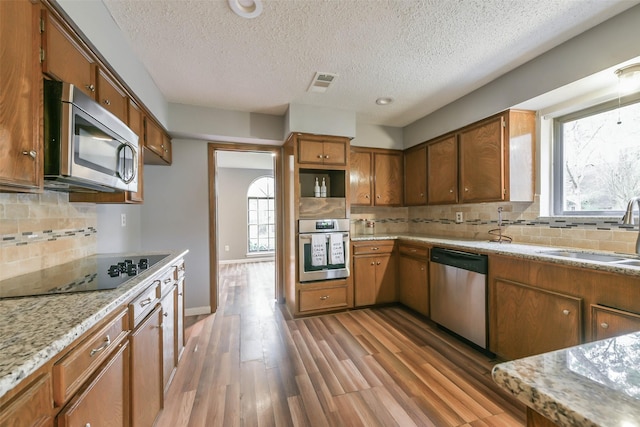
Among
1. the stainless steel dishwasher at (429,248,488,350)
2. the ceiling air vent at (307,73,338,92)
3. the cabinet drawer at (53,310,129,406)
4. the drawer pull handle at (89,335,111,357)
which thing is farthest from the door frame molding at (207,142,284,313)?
the drawer pull handle at (89,335,111,357)

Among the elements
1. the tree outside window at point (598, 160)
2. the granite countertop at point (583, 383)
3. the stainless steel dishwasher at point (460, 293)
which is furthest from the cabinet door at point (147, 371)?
the tree outside window at point (598, 160)

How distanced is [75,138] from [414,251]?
9.68ft

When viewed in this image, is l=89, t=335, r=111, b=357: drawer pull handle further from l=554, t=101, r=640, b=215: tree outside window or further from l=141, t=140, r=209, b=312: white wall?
l=554, t=101, r=640, b=215: tree outside window

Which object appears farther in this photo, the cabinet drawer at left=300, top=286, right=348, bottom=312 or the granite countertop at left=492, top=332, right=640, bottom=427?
the cabinet drawer at left=300, top=286, right=348, bottom=312

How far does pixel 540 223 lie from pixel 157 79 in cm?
376

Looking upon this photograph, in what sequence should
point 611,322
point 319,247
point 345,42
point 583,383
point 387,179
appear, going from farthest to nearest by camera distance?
1. point 387,179
2. point 319,247
3. point 345,42
4. point 611,322
5. point 583,383

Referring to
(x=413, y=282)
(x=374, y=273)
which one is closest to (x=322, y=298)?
(x=374, y=273)

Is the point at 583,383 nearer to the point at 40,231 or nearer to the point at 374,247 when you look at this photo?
the point at 40,231

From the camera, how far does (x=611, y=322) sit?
140 centimetres

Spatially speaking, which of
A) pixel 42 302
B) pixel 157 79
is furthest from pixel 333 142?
pixel 42 302

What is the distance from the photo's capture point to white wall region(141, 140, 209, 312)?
2969mm

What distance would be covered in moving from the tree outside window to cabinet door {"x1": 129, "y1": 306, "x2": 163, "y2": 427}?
10.7ft

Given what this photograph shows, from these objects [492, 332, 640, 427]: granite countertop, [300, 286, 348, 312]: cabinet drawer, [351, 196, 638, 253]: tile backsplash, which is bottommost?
[300, 286, 348, 312]: cabinet drawer

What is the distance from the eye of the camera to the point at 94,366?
0.86 m
